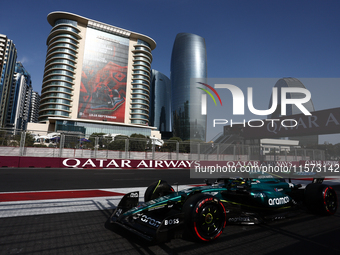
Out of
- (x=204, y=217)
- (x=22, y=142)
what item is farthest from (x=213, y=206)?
(x=22, y=142)

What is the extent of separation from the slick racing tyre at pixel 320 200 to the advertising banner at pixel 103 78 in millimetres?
66126

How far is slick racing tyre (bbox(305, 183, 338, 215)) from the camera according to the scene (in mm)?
4383

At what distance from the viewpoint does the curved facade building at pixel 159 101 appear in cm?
14677

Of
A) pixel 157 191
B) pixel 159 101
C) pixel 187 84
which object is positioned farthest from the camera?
pixel 159 101

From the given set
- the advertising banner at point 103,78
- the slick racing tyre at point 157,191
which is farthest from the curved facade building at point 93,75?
the slick racing tyre at point 157,191

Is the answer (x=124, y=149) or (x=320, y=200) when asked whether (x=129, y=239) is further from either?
(x=124, y=149)

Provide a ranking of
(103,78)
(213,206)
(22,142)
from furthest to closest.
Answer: (103,78), (22,142), (213,206)

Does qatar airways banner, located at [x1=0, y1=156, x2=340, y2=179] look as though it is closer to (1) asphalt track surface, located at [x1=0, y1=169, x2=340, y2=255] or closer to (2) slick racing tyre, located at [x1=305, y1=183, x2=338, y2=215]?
(2) slick racing tyre, located at [x1=305, y1=183, x2=338, y2=215]

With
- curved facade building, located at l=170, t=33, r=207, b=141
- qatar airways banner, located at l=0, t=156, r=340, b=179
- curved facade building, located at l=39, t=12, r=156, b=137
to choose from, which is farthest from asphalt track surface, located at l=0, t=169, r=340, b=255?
curved facade building, located at l=170, t=33, r=207, b=141

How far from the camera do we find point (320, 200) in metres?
4.38

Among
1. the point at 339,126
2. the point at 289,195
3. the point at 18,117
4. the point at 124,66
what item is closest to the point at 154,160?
the point at 289,195

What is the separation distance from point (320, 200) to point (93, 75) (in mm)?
71745

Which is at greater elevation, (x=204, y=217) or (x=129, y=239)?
(x=204, y=217)

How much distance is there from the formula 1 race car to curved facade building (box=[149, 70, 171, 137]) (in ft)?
472
